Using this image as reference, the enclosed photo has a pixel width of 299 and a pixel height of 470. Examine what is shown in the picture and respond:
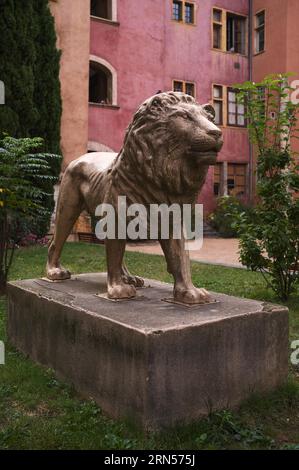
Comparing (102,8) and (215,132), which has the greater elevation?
(102,8)

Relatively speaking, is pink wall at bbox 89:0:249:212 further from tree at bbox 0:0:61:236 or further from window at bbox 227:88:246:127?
tree at bbox 0:0:61:236

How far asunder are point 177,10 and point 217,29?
6.87 ft

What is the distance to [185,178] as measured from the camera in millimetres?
2965

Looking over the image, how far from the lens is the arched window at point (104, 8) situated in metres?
15.2

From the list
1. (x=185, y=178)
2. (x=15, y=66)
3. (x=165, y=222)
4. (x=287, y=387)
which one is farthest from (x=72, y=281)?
(x=15, y=66)

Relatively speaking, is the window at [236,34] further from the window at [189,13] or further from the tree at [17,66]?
the tree at [17,66]

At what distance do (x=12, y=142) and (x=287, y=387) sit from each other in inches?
178

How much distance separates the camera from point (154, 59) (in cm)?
1623

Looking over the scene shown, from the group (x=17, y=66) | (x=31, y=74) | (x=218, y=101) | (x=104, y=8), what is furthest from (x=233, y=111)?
(x=17, y=66)

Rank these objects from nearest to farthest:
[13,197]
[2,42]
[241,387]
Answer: [241,387]
[13,197]
[2,42]

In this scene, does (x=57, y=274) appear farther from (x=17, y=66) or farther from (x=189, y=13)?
(x=189, y=13)

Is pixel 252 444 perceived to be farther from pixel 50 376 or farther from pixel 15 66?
pixel 15 66

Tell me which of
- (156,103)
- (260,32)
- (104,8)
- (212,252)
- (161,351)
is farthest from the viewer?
(260,32)

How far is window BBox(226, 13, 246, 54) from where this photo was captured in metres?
19.1
